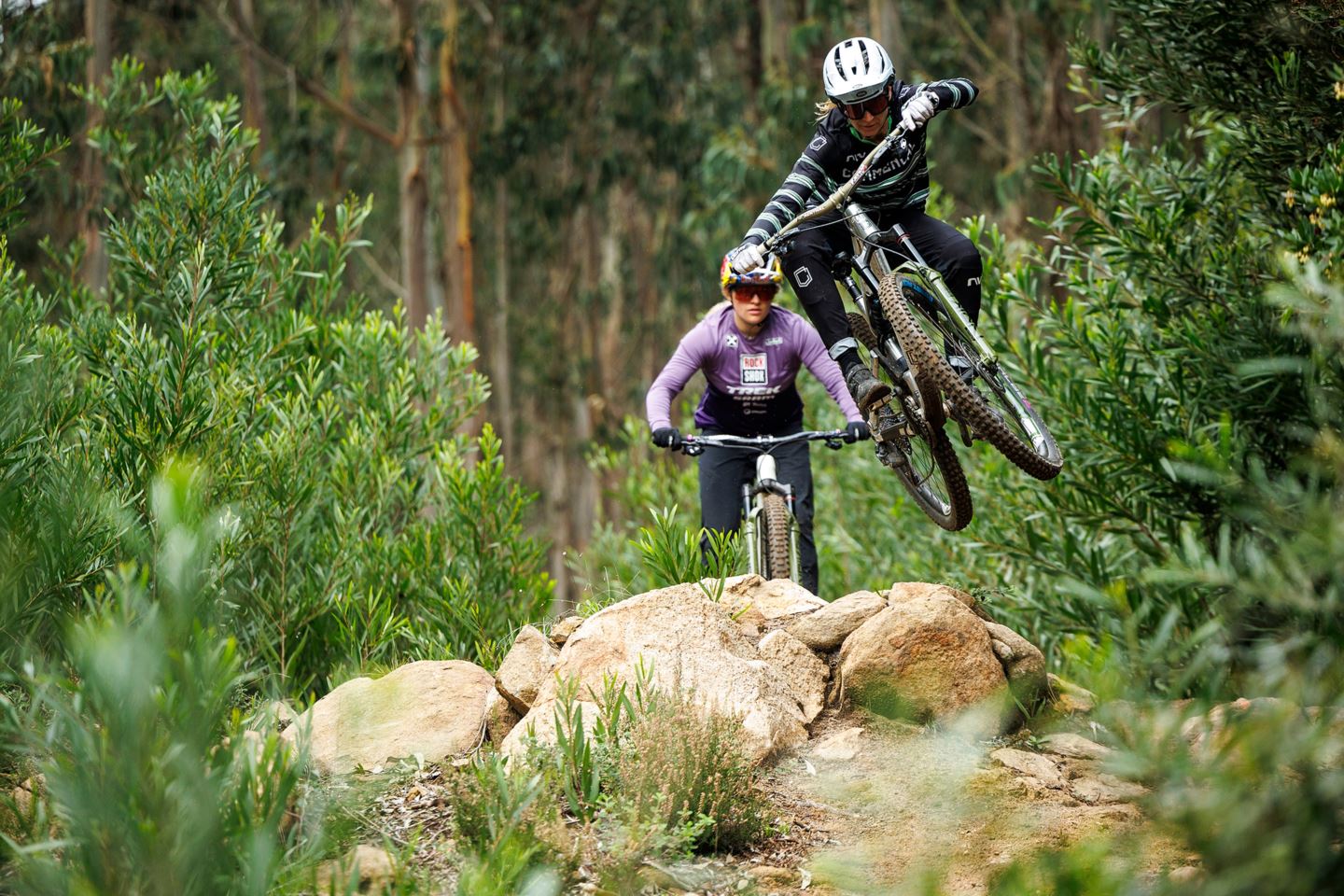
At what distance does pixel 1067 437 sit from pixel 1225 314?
1104 millimetres

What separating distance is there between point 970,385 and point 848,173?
1.29 meters

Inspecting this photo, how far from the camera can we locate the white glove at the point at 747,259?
20.6 ft

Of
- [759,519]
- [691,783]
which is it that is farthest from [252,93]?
[691,783]

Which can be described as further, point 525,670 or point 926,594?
point 926,594

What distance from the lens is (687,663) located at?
561 centimetres

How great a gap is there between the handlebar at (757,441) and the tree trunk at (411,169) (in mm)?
12853

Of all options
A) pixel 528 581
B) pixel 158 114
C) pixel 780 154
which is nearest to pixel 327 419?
pixel 528 581

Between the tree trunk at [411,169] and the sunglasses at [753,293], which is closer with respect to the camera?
the sunglasses at [753,293]

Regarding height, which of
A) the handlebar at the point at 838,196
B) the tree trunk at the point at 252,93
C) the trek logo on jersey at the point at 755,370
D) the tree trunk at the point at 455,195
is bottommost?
the trek logo on jersey at the point at 755,370

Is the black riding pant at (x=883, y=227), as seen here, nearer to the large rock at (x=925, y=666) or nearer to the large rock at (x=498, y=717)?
the large rock at (x=925, y=666)

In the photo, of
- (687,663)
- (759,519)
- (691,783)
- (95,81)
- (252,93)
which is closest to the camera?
(691,783)

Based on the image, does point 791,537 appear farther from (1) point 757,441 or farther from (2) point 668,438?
(2) point 668,438

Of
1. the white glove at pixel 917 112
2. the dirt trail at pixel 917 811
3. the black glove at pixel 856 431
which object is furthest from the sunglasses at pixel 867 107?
the dirt trail at pixel 917 811

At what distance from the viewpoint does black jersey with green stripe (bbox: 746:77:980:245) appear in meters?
6.39
